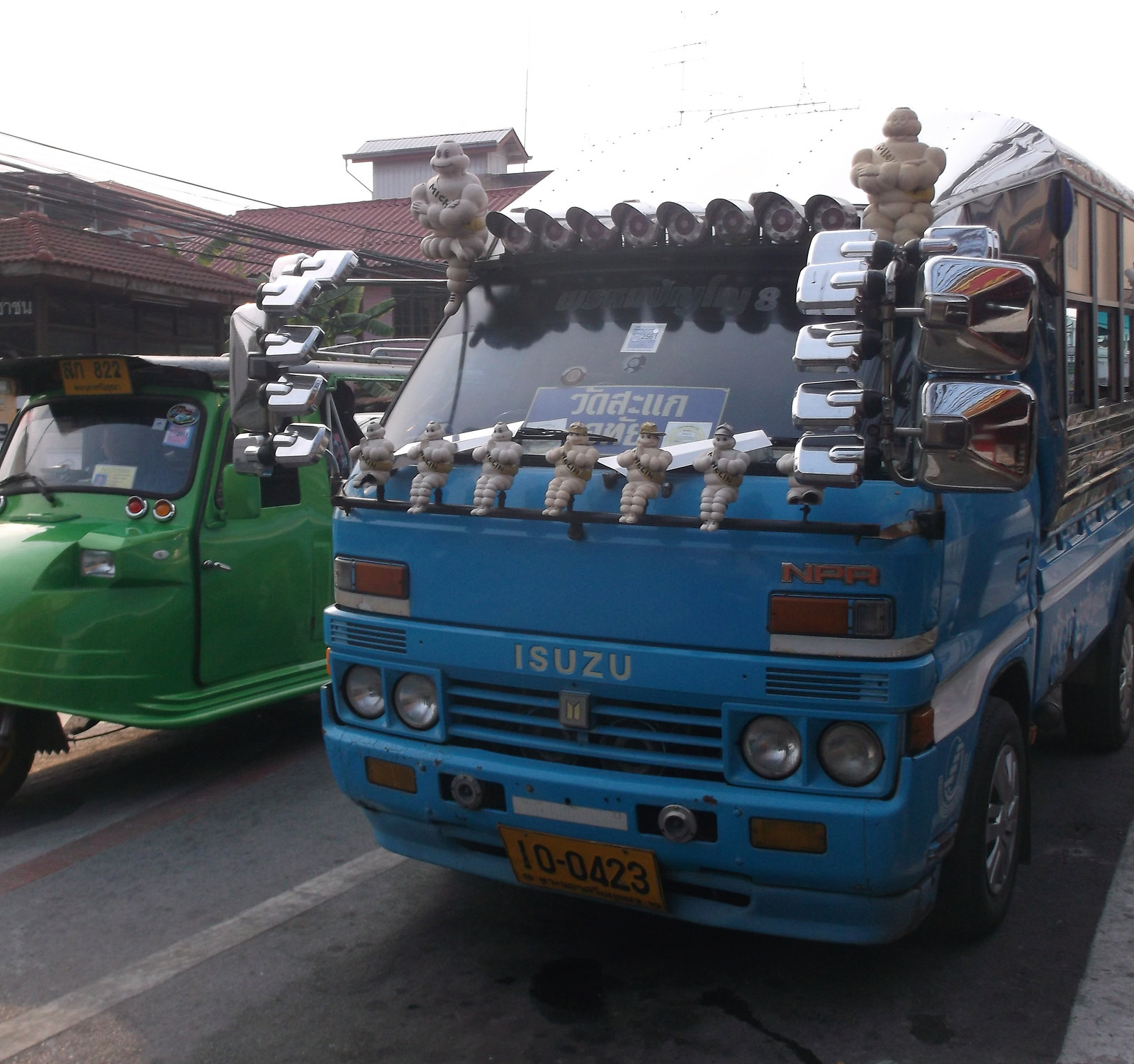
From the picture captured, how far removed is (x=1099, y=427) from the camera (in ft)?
16.4

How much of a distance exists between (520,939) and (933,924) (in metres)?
1.38

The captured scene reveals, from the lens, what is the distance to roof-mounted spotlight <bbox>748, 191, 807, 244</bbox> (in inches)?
142

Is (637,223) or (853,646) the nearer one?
(853,646)

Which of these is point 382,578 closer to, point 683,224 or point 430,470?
point 430,470

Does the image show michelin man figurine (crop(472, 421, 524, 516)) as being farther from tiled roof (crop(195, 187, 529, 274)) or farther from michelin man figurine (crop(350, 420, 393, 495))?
tiled roof (crop(195, 187, 529, 274))

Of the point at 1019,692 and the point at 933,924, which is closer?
the point at 933,924

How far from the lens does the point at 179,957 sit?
3.96m

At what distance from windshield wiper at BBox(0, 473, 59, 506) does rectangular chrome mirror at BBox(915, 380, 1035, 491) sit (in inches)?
184

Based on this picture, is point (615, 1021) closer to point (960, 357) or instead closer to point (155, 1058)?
point (155, 1058)

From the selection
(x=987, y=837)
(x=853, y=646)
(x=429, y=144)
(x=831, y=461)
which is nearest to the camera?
(x=831, y=461)

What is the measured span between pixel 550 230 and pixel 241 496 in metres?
2.38

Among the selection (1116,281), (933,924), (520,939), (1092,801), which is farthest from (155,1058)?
(1116,281)

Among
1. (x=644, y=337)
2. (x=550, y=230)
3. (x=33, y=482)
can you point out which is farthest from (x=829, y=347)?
(x=33, y=482)

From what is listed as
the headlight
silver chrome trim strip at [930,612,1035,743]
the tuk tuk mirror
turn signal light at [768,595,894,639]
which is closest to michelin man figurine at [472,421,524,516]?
turn signal light at [768,595,894,639]
